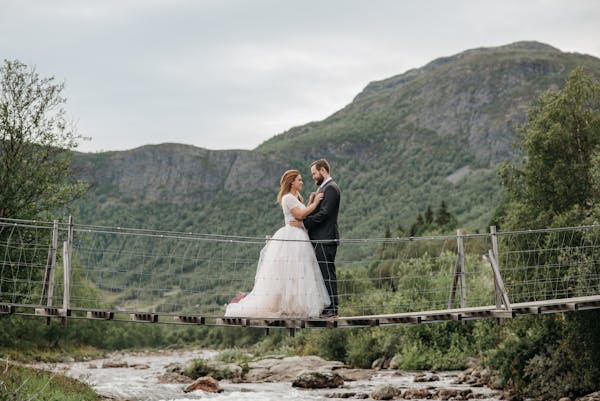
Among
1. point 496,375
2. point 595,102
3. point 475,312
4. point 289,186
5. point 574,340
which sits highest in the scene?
point 595,102

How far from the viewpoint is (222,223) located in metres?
152

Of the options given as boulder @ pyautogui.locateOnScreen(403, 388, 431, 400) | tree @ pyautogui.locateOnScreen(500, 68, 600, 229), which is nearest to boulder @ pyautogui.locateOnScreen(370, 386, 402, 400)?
boulder @ pyautogui.locateOnScreen(403, 388, 431, 400)

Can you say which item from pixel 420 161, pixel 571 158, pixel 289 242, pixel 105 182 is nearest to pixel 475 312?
pixel 289 242

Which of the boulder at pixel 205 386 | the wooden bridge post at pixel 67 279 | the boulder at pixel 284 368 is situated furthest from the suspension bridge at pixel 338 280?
the boulder at pixel 284 368

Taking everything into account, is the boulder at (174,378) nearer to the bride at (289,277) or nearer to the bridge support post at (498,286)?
the bride at (289,277)

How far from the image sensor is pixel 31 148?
23.9m

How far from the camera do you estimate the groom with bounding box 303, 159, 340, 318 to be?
11727 mm

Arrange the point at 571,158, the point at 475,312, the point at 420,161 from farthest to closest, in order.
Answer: the point at 420,161, the point at 571,158, the point at 475,312

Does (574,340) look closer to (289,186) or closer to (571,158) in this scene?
(571,158)

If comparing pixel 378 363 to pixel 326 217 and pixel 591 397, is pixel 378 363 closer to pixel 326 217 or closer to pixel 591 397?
pixel 591 397

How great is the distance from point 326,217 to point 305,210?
35 centimetres

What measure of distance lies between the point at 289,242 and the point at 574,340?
14709 mm

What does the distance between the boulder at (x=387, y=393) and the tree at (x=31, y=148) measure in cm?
1218

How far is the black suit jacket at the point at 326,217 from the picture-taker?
460 inches
